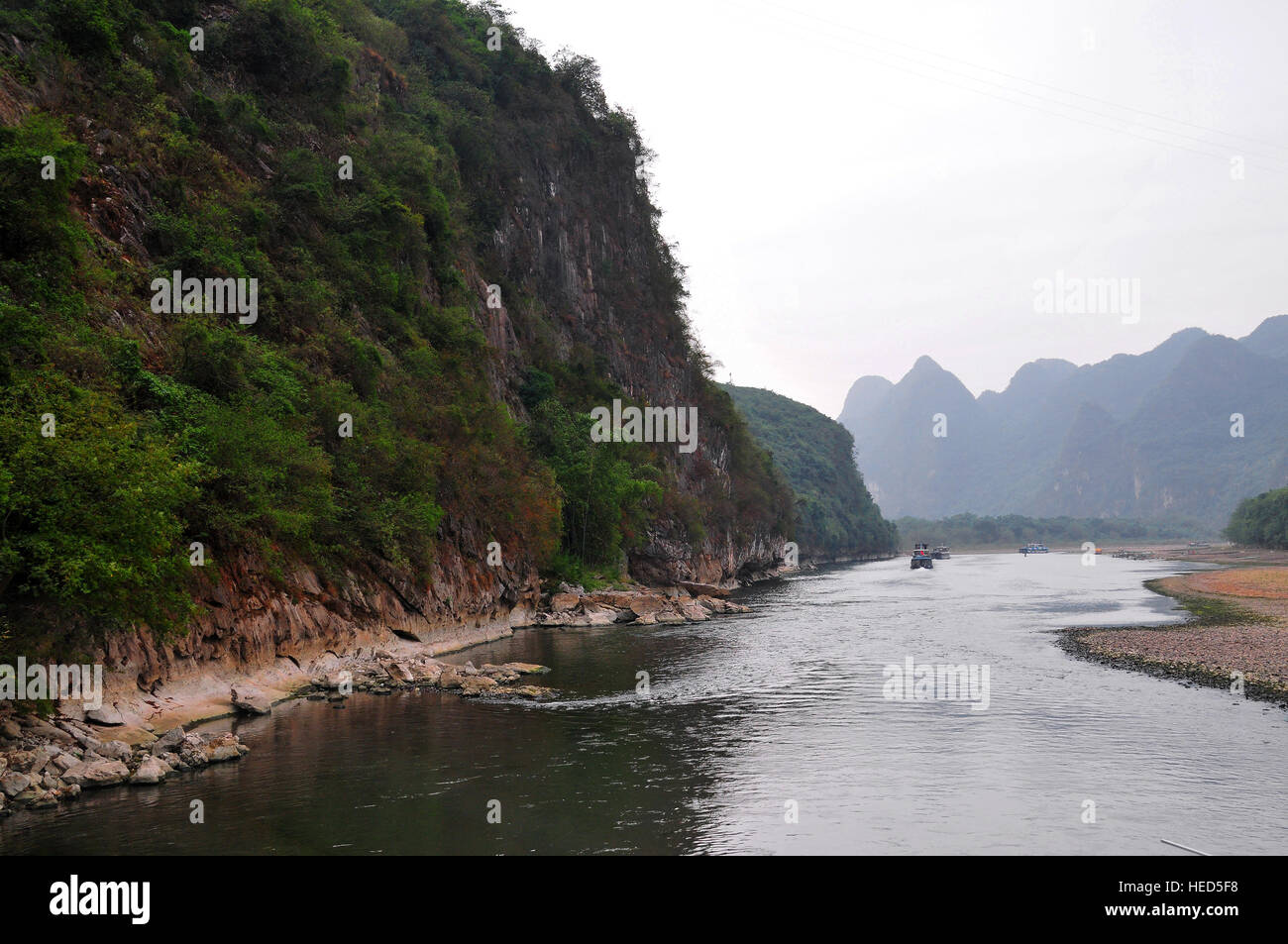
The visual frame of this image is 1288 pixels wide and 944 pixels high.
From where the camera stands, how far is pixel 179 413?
23328 millimetres

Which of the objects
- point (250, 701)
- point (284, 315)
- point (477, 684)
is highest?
point (284, 315)

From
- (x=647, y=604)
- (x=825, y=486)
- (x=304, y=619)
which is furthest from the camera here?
(x=825, y=486)

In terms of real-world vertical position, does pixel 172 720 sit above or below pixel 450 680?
above

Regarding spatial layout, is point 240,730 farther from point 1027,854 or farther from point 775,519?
point 775,519

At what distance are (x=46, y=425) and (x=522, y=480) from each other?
32756 millimetres

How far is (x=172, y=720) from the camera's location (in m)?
19.5

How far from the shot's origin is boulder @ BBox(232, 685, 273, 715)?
860 inches

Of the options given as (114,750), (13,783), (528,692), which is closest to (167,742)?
(114,750)

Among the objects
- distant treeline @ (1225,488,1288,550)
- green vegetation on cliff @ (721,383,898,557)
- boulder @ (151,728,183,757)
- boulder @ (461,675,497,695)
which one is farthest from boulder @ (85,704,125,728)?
distant treeline @ (1225,488,1288,550)

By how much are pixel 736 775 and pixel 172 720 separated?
528 inches

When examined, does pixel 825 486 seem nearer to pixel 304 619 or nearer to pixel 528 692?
pixel 528 692

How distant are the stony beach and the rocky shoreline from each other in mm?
21725

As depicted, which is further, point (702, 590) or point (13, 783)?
point (702, 590)

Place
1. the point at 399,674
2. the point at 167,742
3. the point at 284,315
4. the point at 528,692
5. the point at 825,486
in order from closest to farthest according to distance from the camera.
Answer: the point at 167,742 < the point at 528,692 < the point at 399,674 < the point at 284,315 < the point at 825,486
